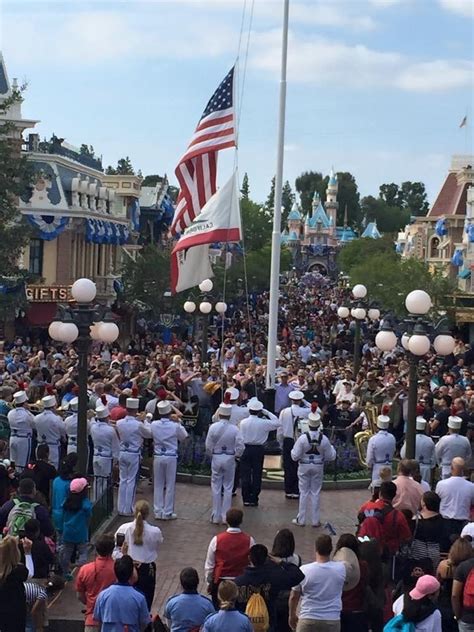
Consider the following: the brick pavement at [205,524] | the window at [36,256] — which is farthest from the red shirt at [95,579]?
the window at [36,256]

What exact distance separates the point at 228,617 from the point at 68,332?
665 cm

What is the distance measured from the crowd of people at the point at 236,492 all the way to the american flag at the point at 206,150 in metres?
3.10

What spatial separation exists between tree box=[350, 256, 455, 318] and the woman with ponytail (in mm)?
35008

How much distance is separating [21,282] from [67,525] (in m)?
18.7

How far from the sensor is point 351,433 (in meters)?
19.8

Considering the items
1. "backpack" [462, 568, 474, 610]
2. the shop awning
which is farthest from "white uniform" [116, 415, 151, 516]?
the shop awning

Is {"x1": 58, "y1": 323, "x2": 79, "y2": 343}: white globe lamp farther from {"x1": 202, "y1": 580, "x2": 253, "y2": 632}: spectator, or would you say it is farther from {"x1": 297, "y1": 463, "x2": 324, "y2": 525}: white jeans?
{"x1": 202, "y1": 580, "x2": 253, "y2": 632}: spectator

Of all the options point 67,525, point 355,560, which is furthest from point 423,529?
point 67,525

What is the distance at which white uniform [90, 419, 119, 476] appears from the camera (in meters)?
14.6

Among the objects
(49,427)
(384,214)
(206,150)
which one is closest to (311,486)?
(49,427)

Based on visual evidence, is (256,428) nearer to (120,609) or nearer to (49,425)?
(49,425)

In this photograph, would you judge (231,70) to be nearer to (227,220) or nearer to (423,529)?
(227,220)

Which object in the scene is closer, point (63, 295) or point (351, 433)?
point (351, 433)

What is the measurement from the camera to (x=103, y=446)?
48.5 feet
